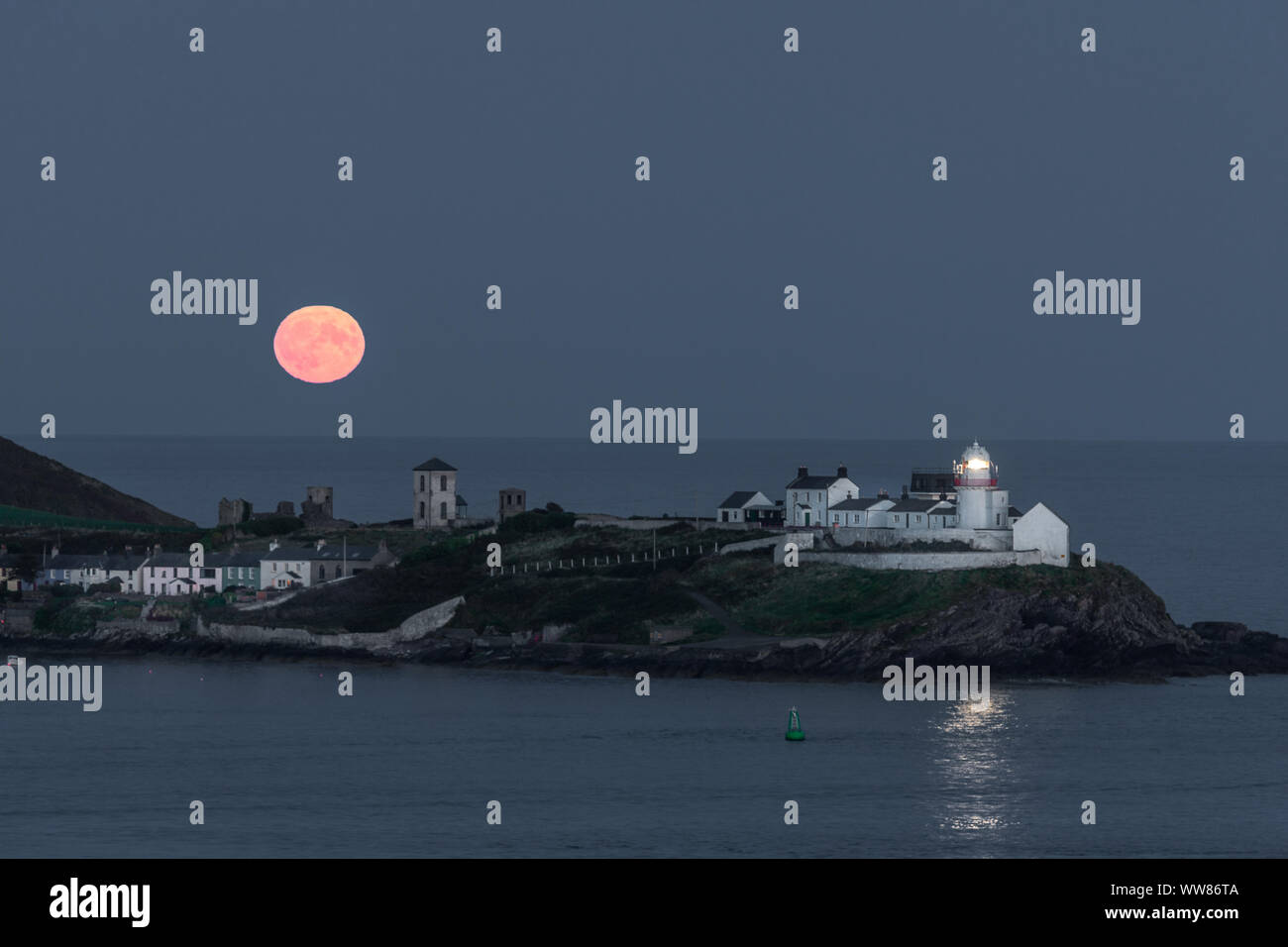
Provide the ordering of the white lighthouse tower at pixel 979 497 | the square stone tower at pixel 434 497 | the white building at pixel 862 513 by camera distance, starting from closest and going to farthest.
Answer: the white lighthouse tower at pixel 979 497, the white building at pixel 862 513, the square stone tower at pixel 434 497

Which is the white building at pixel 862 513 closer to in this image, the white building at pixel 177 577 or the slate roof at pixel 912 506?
the slate roof at pixel 912 506

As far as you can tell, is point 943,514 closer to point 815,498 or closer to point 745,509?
point 815,498

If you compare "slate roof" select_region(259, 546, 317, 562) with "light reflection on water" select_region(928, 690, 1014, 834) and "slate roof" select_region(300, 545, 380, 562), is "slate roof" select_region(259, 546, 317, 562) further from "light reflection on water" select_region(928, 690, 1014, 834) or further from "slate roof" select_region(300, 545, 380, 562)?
"light reflection on water" select_region(928, 690, 1014, 834)

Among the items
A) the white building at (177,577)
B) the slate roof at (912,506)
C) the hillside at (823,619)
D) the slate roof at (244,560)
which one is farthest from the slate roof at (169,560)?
the slate roof at (912,506)

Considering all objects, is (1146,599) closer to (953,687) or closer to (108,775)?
(953,687)

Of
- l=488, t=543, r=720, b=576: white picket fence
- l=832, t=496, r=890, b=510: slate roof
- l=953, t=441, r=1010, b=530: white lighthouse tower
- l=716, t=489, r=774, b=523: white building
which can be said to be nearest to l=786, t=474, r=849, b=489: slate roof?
l=832, t=496, r=890, b=510: slate roof
